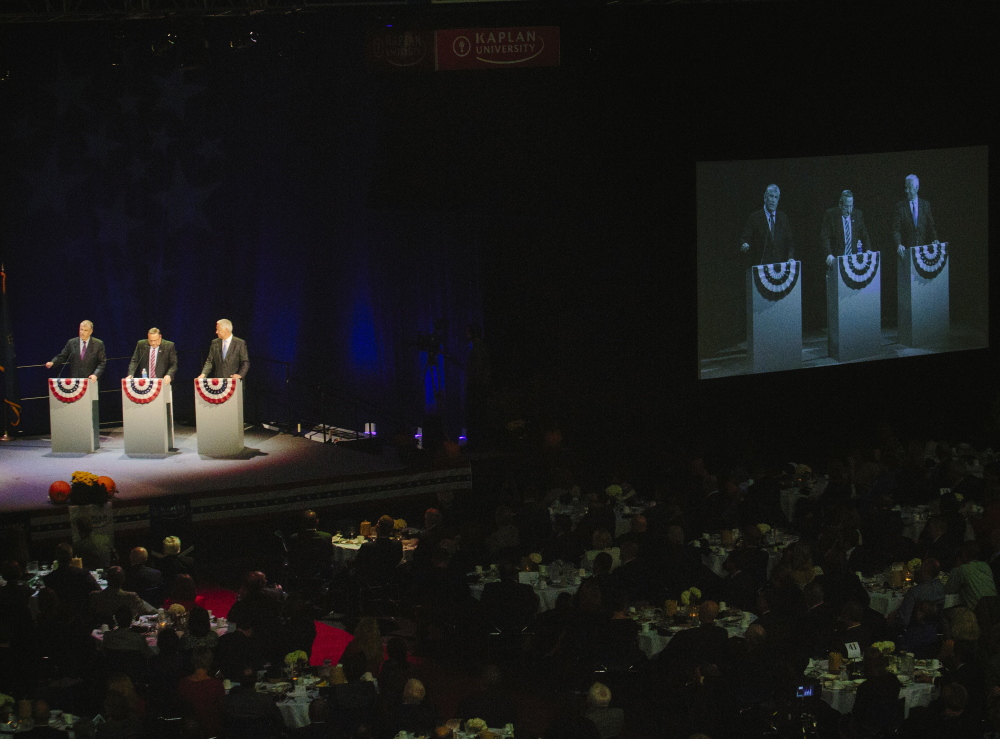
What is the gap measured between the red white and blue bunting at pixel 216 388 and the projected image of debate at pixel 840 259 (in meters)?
6.22

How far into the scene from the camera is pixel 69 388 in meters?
15.4

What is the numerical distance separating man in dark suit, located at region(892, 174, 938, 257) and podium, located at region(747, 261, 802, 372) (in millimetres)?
1880

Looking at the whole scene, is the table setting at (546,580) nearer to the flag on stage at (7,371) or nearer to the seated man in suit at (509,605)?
the seated man in suit at (509,605)

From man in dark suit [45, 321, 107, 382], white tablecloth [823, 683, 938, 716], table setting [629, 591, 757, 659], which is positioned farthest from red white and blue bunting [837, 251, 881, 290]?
white tablecloth [823, 683, 938, 716]

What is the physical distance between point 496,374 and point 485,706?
27.9 feet

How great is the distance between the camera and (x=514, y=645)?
1091 centimetres

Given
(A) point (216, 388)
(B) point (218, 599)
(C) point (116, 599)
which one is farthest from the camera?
(A) point (216, 388)

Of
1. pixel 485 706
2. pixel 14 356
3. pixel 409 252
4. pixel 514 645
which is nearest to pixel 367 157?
pixel 409 252

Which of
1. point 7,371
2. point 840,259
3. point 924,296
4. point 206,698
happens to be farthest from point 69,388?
point 924,296

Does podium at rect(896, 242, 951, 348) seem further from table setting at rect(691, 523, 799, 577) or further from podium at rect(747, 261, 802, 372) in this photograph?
table setting at rect(691, 523, 799, 577)

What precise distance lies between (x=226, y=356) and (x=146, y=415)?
116 centimetres

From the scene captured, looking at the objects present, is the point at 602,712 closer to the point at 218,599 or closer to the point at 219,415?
the point at 218,599

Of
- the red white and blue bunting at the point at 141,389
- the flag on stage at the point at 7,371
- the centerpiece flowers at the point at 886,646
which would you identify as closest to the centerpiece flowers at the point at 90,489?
the red white and blue bunting at the point at 141,389

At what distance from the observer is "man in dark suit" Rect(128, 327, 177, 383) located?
1541 cm
